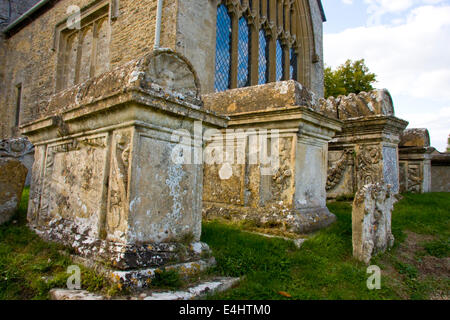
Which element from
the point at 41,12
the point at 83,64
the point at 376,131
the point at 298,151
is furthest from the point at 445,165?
the point at 41,12

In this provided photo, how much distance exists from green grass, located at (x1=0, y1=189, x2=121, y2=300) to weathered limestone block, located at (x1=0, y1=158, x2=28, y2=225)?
1.87 ft

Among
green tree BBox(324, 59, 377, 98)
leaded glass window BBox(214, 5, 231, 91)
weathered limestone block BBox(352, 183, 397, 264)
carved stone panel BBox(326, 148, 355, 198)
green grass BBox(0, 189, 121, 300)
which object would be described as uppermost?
green tree BBox(324, 59, 377, 98)

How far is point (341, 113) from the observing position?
5875mm

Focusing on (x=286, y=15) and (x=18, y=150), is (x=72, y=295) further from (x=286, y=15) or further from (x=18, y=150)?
(x=286, y=15)

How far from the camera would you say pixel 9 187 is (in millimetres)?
3619

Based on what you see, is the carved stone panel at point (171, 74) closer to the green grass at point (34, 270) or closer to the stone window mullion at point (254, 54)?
the green grass at point (34, 270)

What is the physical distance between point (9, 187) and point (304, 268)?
3211mm

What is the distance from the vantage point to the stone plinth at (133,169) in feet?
7.58

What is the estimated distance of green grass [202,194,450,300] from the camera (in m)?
2.38

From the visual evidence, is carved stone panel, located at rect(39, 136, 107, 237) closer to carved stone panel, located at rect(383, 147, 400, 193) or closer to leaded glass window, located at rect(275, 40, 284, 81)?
carved stone panel, located at rect(383, 147, 400, 193)

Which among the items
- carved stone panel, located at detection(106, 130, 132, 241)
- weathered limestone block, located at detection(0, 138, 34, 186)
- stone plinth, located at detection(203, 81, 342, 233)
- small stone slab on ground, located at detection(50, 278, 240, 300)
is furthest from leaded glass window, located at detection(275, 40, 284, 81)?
small stone slab on ground, located at detection(50, 278, 240, 300)

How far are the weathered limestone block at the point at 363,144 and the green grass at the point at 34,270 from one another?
15.1 feet

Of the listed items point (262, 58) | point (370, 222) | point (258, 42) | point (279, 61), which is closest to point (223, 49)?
point (258, 42)
